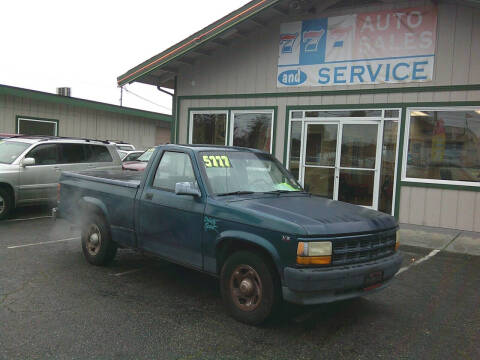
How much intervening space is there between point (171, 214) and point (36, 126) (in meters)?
17.4

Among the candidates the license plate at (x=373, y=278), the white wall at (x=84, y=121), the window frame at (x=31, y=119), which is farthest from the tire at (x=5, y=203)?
the window frame at (x=31, y=119)

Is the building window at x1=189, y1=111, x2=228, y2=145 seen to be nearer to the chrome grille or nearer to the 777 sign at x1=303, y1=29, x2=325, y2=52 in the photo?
the 777 sign at x1=303, y1=29, x2=325, y2=52

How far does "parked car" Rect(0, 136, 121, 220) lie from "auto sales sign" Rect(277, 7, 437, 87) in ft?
17.6

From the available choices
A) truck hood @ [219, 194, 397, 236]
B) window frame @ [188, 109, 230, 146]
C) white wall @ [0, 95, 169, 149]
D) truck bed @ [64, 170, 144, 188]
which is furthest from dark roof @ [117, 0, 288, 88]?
white wall @ [0, 95, 169, 149]

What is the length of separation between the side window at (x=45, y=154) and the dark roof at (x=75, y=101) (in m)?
9.25

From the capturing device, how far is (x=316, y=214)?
432 cm

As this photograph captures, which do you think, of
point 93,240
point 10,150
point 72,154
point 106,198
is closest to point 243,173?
point 106,198

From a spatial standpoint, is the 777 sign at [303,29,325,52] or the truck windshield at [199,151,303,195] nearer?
the truck windshield at [199,151,303,195]

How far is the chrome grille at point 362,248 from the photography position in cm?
403

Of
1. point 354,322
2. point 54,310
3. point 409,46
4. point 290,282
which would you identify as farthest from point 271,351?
point 409,46

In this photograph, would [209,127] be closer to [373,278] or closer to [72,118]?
[373,278]

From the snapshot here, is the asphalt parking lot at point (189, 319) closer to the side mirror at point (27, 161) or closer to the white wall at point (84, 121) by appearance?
the side mirror at point (27, 161)

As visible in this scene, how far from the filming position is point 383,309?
4930mm

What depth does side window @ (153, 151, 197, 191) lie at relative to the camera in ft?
17.0
